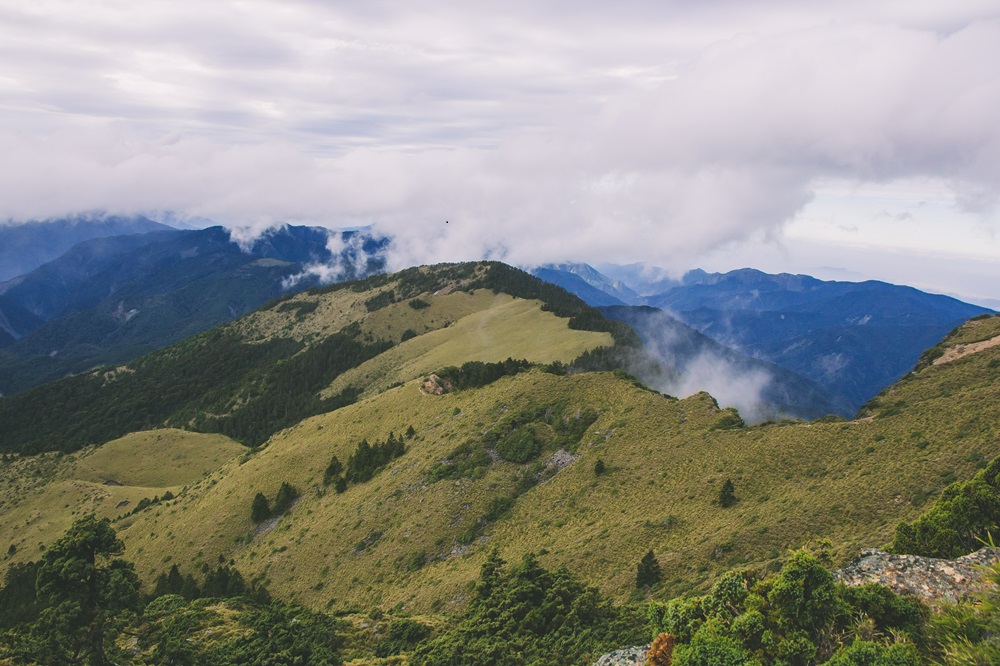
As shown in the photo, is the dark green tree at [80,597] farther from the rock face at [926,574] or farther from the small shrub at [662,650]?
the rock face at [926,574]

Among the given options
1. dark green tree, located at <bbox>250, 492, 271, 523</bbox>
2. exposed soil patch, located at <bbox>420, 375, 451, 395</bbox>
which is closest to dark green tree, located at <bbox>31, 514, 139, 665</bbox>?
dark green tree, located at <bbox>250, 492, 271, 523</bbox>

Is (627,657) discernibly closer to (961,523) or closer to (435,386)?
(961,523)

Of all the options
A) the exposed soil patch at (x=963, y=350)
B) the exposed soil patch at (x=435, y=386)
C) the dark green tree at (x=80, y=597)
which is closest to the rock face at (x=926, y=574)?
the dark green tree at (x=80, y=597)

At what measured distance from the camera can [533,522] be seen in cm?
4816

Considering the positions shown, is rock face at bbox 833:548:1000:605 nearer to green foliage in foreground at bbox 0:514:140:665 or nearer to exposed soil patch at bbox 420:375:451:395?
green foliage in foreground at bbox 0:514:140:665

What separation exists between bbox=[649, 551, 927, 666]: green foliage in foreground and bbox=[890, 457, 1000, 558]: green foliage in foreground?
242 inches

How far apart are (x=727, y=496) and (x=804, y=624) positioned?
75.2 ft

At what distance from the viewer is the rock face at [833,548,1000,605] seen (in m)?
18.6

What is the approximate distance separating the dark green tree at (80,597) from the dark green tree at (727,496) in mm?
→ 35427

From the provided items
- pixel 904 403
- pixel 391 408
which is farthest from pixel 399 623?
pixel 391 408

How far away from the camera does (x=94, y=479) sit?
4178 inches

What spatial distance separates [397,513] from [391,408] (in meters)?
26.2

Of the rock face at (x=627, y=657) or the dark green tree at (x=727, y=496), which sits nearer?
the rock face at (x=627, y=657)

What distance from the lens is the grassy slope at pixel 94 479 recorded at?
3462 inches
